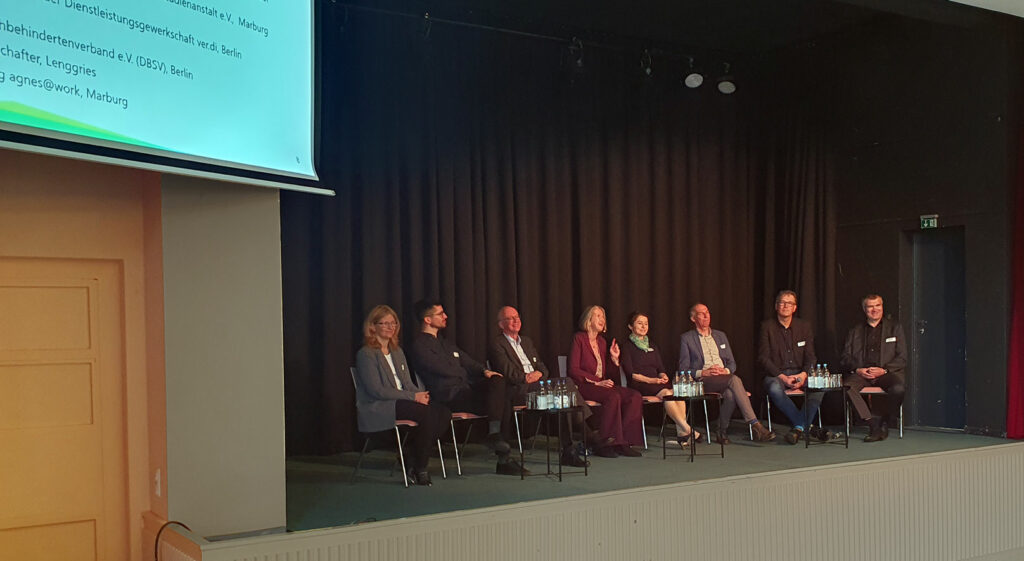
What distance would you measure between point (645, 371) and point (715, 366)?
1.92 ft

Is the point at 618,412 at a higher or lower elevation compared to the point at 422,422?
lower

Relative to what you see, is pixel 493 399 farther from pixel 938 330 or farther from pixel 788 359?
pixel 938 330

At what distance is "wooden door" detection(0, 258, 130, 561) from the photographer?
4.06m

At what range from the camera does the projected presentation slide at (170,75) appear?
3.05 meters

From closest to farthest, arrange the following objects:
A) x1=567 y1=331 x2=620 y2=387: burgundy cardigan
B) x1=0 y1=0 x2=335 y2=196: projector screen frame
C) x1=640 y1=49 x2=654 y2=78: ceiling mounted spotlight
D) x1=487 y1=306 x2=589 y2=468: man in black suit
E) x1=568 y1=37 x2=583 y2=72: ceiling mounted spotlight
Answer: x1=0 y1=0 x2=335 y2=196: projector screen frame, x1=487 y1=306 x2=589 y2=468: man in black suit, x1=567 y1=331 x2=620 y2=387: burgundy cardigan, x1=568 y1=37 x2=583 y2=72: ceiling mounted spotlight, x1=640 y1=49 x2=654 y2=78: ceiling mounted spotlight

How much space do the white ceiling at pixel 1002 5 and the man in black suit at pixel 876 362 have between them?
220cm

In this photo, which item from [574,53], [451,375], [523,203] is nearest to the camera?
[451,375]

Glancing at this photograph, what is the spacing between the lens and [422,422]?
5.39 m

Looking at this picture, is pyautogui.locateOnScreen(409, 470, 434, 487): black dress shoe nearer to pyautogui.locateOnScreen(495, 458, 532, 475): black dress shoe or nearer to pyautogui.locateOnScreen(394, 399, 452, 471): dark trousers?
pyautogui.locateOnScreen(394, 399, 452, 471): dark trousers

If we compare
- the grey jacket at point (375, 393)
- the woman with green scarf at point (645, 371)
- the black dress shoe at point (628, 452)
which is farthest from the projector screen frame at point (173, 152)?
the woman with green scarf at point (645, 371)

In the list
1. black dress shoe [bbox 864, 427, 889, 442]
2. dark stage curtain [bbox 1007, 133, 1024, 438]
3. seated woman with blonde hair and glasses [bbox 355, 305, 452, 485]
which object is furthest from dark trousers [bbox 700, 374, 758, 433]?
seated woman with blonde hair and glasses [bbox 355, 305, 452, 485]

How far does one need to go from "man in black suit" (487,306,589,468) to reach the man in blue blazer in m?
1.15

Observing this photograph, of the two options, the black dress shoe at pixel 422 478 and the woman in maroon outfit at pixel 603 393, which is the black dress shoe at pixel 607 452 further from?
the black dress shoe at pixel 422 478

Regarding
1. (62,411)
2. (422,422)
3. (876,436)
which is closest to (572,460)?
(422,422)
